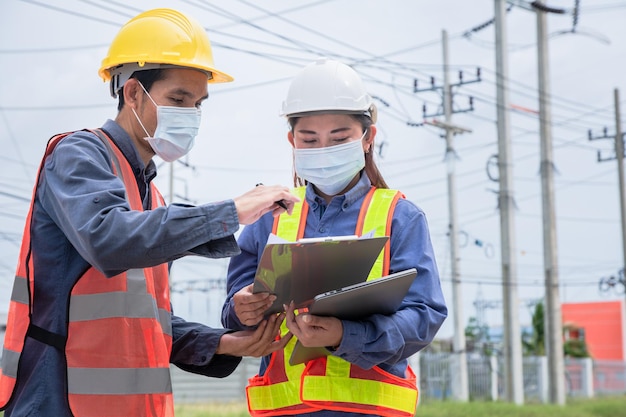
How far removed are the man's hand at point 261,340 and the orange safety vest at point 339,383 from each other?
4 cm

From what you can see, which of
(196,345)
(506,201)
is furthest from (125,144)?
(506,201)

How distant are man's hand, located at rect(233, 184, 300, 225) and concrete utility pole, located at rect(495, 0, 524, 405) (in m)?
20.4

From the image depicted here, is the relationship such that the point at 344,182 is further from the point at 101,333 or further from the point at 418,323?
the point at 101,333

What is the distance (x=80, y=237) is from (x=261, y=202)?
53 centimetres

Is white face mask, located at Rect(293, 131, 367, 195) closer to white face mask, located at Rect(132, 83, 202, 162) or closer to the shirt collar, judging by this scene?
white face mask, located at Rect(132, 83, 202, 162)

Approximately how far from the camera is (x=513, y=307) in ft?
75.8

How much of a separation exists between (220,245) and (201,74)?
82 cm

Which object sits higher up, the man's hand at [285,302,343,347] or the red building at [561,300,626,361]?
the red building at [561,300,626,361]

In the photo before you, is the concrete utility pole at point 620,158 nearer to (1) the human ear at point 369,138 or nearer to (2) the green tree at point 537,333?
(2) the green tree at point 537,333

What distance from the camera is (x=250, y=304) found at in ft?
10.8

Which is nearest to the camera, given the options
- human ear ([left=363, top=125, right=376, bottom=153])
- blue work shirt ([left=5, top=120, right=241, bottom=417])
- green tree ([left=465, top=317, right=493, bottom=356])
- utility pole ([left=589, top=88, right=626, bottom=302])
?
blue work shirt ([left=5, top=120, right=241, bottom=417])

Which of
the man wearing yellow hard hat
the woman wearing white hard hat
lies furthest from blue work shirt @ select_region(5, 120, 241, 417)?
the woman wearing white hard hat

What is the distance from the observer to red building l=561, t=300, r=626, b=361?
55750mm

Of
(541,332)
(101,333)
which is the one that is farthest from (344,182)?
(541,332)
